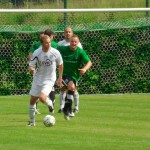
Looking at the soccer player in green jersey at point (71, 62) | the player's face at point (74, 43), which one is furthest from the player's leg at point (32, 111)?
the player's face at point (74, 43)

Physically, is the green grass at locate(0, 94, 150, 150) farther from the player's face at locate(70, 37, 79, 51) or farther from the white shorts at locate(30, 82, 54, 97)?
the player's face at locate(70, 37, 79, 51)

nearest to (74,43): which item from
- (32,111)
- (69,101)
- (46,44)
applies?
(69,101)

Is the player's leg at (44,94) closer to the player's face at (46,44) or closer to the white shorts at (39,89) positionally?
the white shorts at (39,89)

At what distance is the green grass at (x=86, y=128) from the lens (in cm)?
1430

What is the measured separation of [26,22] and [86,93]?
10.4 ft

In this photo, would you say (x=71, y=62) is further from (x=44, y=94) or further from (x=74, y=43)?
(x=44, y=94)

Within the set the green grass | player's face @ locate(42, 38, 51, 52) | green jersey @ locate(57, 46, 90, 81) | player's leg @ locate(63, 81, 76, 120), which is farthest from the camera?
green jersey @ locate(57, 46, 90, 81)

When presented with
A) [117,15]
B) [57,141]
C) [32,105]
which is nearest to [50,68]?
[32,105]

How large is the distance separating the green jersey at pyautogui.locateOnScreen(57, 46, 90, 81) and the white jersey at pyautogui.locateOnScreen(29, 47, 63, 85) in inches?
73.7

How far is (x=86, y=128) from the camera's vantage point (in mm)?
16781

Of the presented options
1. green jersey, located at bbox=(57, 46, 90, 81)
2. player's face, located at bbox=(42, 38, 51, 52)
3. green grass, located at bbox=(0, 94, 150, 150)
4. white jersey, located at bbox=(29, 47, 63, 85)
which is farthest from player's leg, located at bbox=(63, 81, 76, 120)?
player's face, located at bbox=(42, 38, 51, 52)

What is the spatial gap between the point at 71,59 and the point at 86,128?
2.95 meters

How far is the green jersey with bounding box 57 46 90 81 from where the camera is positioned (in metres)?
19.2

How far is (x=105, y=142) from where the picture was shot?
14672 mm
